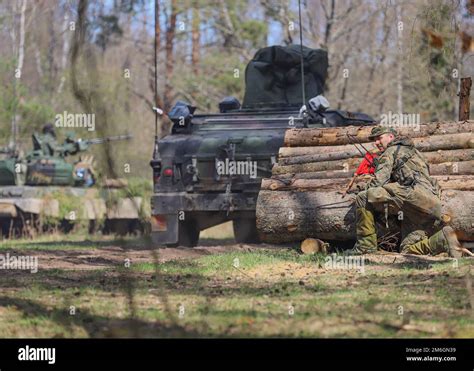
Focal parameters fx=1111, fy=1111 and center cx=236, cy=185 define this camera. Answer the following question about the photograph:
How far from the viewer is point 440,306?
953 cm

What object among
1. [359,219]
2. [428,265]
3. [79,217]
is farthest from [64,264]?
[79,217]

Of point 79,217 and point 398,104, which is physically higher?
point 398,104

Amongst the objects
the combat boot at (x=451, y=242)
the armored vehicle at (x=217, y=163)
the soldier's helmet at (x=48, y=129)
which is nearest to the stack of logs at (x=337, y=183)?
the combat boot at (x=451, y=242)

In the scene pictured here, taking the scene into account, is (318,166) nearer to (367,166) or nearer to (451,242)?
(367,166)

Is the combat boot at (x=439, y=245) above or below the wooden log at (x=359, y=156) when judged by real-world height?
below

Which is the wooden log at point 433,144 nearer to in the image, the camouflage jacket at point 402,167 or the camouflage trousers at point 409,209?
the camouflage jacket at point 402,167

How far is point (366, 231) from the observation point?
13.4 m

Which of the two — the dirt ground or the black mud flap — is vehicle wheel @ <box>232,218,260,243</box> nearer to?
the dirt ground

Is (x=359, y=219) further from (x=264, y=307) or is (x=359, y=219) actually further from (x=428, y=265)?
(x=264, y=307)

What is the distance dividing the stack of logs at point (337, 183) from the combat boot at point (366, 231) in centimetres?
56

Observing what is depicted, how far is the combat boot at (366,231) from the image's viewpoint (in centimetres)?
1336

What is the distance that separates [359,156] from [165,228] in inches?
152
